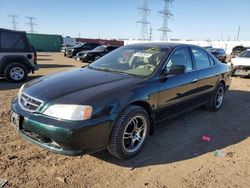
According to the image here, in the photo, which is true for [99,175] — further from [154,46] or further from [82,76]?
[154,46]

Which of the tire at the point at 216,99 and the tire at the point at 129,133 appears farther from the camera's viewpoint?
the tire at the point at 216,99

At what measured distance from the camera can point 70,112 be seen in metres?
2.86

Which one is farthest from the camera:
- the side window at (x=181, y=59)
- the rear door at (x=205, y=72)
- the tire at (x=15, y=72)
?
the tire at (x=15, y=72)

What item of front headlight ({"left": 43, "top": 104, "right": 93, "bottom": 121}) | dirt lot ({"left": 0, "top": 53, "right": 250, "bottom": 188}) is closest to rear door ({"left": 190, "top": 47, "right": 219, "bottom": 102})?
dirt lot ({"left": 0, "top": 53, "right": 250, "bottom": 188})

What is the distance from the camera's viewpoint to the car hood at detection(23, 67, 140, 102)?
125 inches

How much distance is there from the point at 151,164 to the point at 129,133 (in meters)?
0.53

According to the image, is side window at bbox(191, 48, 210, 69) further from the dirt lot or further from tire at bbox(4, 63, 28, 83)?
tire at bbox(4, 63, 28, 83)

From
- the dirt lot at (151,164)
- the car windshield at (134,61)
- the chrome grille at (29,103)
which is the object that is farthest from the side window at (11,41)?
the chrome grille at (29,103)

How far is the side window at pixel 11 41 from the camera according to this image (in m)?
8.71

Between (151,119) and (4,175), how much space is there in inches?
85.4

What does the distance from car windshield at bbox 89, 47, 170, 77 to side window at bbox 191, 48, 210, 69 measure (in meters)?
1.01

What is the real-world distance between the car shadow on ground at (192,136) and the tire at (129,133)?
6.4 inches

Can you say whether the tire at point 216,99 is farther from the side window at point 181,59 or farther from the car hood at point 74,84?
the car hood at point 74,84

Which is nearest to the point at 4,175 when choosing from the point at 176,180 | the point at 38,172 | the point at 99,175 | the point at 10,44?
the point at 38,172
